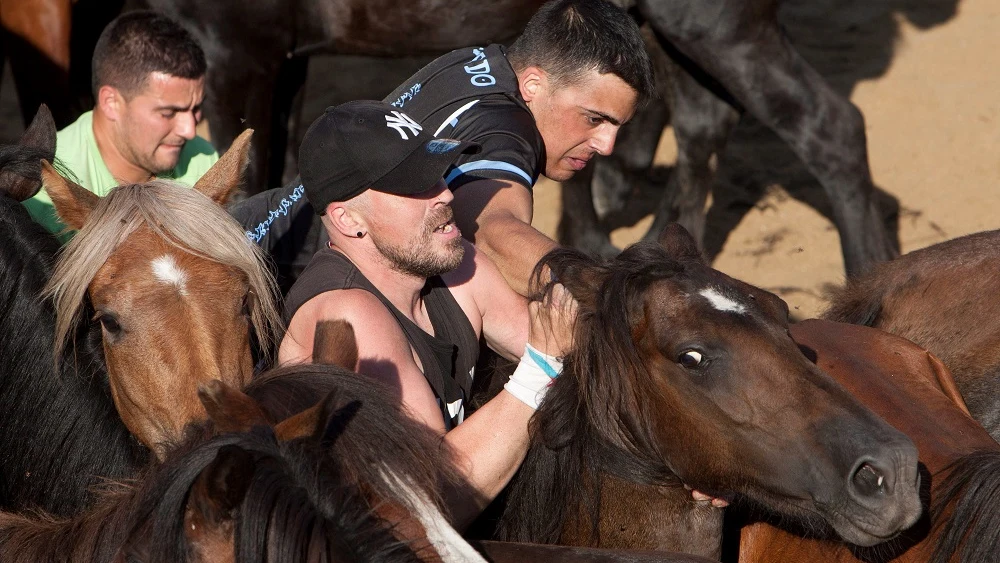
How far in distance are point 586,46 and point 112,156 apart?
188 centimetres

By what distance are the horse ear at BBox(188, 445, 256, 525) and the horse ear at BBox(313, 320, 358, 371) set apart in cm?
42

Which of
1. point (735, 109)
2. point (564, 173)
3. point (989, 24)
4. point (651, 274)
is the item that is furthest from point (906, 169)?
point (651, 274)

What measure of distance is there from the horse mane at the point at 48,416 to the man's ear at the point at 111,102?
138 cm

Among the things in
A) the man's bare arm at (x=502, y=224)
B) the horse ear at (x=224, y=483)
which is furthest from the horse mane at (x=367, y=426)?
the man's bare arm at (x=502, y=224)

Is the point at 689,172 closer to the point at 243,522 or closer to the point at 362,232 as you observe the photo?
the point at 362,232

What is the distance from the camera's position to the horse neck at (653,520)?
243 cm

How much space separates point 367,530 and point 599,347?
2.76 ft

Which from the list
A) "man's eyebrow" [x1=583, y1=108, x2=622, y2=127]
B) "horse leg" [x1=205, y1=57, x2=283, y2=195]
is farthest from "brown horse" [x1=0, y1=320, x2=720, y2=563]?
"horse leg" [x1=205, y1=57, x2=283, y2=195]

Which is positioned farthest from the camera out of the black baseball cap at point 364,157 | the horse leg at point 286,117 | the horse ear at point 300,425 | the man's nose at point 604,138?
the horse leg at point 286,117

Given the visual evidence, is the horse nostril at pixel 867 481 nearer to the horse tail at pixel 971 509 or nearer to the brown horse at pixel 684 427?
the brown horse at pixel 684 427

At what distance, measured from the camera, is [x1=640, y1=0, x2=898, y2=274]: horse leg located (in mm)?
5398

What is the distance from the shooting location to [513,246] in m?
2.79

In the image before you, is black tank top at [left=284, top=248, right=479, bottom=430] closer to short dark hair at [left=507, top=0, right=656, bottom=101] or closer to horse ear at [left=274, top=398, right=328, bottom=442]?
horse ear at [left=274, top=398, right=328, bottom=442]

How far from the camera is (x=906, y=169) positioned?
22.8 ft
